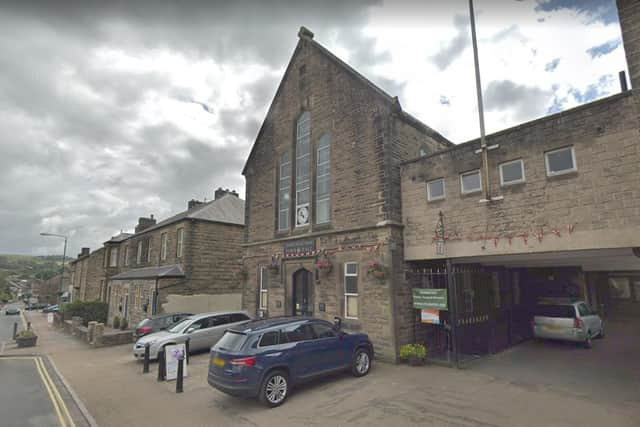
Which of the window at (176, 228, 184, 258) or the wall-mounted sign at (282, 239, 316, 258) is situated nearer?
the wall-mounted sign at (282, 239, 316, 258)

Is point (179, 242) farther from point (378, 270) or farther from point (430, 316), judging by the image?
point (430, 316)

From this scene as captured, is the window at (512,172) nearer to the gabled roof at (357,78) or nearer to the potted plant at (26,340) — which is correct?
the gabled roof at (357,78)

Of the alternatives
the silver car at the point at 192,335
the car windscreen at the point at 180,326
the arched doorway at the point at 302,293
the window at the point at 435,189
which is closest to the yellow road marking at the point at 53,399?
the silver car at the point at 192,335

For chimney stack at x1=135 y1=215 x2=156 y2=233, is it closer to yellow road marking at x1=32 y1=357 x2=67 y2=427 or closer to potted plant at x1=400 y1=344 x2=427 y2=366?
yellow road marking at x1=32 y1=357 x2=67 y2=427

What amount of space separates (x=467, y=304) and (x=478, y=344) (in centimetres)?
142

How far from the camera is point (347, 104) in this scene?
555 inches

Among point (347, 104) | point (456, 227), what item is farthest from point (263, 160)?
point (456, 227)

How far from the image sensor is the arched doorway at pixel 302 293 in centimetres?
1432

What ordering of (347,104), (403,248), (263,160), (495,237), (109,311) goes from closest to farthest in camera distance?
(495,237)
(403,248)
(347,104)
(263,160)
(109,311)

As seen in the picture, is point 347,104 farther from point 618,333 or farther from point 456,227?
point 618,333

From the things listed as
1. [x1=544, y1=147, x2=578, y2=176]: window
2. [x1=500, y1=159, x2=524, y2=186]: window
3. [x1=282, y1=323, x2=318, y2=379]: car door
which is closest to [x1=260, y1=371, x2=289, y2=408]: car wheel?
[x1=282, y1=323, x2=318, y2=379]: car door

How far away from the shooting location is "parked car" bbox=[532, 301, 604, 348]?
12242 millimetres

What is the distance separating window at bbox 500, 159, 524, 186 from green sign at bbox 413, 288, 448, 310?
3.71 meters

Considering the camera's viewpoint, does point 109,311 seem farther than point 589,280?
Yes
